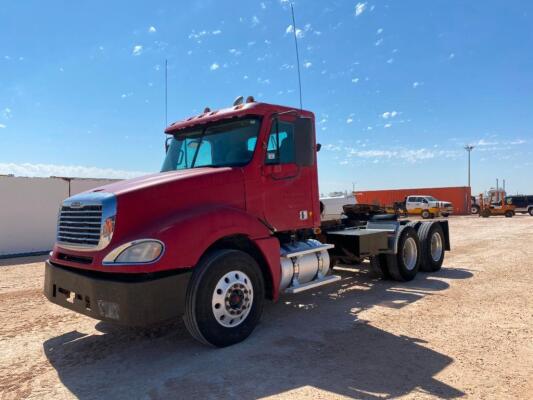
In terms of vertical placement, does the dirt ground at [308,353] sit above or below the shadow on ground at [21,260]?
above

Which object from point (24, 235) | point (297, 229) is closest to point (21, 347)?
point (297, 229)

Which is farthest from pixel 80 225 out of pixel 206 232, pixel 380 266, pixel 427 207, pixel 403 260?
pixel 427 207

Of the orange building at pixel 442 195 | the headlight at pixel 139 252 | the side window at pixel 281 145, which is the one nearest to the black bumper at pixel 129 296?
the headlight at pixel 139 252

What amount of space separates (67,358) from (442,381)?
3.80 m

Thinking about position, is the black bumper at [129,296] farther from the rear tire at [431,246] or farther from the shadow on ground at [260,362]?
the rear tire at [431,246]

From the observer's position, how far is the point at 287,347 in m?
4.43

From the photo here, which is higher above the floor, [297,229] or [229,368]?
[297,229]

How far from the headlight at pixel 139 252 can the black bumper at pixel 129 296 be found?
16 cm

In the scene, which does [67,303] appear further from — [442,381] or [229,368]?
[442,381]

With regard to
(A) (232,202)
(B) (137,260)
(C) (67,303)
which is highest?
(A) (232,202)

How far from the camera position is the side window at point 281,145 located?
5336 millimetres

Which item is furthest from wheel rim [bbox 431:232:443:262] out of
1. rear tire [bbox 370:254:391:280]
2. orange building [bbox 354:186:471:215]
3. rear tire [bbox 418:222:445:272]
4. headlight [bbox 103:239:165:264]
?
orange building [bbox 354:186:471:215]

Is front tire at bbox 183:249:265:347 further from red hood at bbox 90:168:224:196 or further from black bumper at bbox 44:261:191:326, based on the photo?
red hood at bbox 90:168:224:196

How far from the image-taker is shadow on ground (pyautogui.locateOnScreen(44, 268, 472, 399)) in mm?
3461
